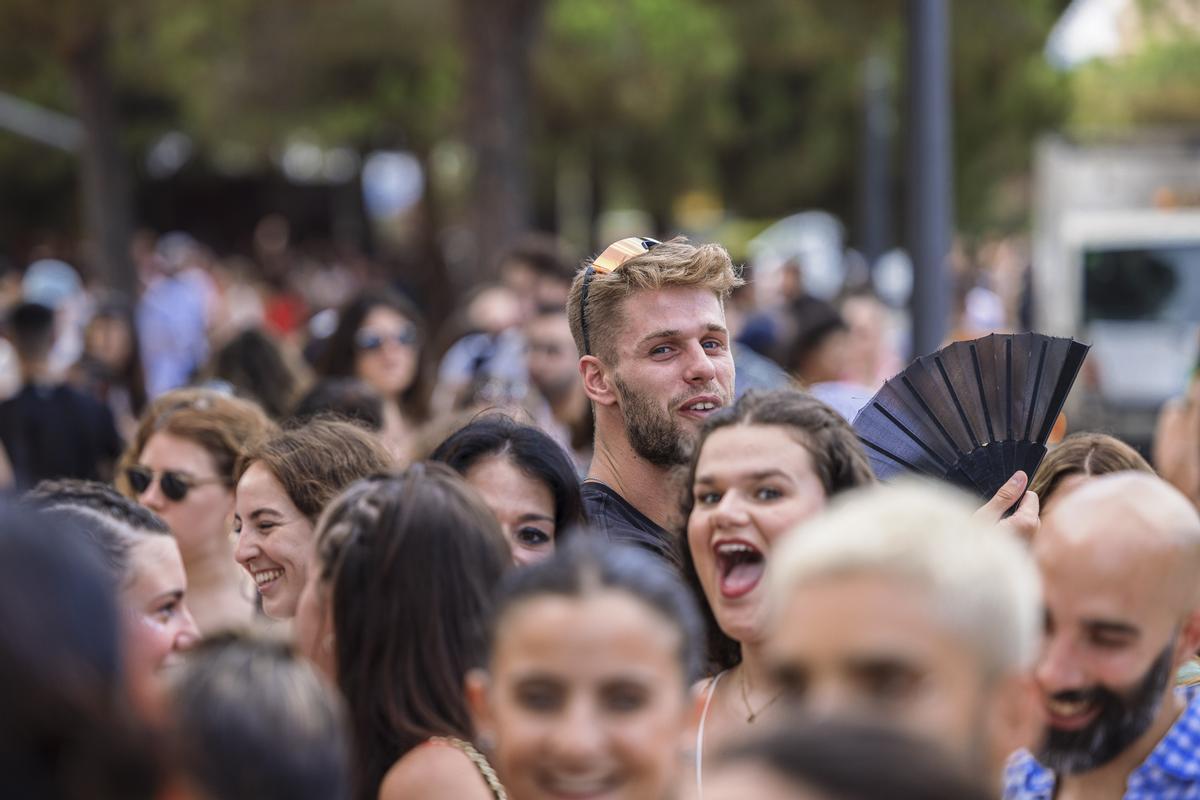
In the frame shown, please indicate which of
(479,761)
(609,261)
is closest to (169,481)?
(609,261)

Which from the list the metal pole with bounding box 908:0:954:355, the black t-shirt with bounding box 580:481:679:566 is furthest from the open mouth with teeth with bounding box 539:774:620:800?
the metal pole with bounding box 908:0:954:355

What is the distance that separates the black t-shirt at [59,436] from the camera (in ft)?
28.1

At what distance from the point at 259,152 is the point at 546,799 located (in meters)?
26.1

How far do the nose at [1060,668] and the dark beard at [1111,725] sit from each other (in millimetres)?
34

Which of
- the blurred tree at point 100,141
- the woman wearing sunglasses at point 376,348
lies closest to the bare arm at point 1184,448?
the woman wearing sunglasses at point 376,348

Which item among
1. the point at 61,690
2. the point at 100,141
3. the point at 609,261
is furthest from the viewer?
the point at 100,141

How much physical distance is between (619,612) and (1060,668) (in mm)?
690

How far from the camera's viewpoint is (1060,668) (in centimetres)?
271

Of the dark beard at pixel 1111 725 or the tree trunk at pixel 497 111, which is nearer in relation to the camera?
the dark beard at pixel 1111 725

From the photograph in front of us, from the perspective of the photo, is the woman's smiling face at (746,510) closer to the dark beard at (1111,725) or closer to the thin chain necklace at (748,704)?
the thin chain necklace at (748,704)

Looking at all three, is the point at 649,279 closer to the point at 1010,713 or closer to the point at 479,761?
the point at 479,761

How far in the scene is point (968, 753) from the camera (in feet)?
7.44

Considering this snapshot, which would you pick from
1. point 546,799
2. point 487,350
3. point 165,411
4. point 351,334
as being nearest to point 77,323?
point 487,350

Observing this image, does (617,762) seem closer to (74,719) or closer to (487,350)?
(74,719)
